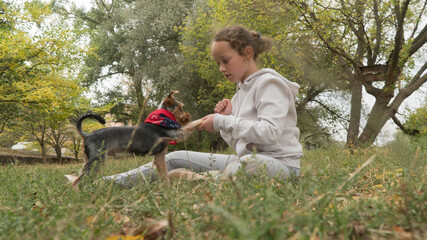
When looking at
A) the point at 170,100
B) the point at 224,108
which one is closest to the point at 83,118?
the point at 170,100

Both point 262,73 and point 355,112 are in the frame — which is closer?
point 262,73

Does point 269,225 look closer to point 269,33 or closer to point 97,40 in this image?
point 269,33

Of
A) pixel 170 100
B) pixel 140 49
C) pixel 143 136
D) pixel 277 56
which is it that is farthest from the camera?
pixel 140 49

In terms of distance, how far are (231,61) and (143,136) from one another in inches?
56.5

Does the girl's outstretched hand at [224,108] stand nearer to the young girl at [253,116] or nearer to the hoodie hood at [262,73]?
the young girl at [253,116]

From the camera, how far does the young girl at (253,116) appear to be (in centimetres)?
322

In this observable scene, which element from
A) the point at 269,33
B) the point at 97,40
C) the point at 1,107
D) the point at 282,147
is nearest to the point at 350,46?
the point at 269,33

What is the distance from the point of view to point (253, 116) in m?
3.64

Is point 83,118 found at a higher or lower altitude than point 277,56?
lower

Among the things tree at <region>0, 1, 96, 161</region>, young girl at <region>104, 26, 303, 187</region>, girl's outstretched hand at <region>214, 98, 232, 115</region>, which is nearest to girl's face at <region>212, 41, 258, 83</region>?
young girl at <region>104, 26, 303, 187</region>

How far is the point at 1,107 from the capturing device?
41.6 feet

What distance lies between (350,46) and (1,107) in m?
14.4

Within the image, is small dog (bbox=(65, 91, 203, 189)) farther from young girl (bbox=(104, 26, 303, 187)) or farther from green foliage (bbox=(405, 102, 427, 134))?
green foliage (bbox=(405, 102, 427, 134))

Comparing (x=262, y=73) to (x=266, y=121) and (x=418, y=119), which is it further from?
(x=418, y=119)
